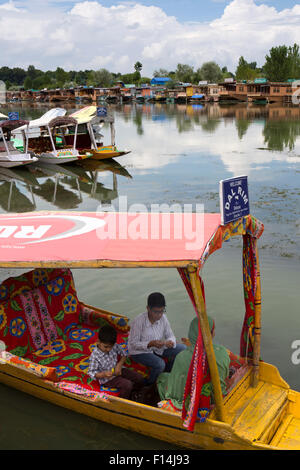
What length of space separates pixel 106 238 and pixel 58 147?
22.3 metres

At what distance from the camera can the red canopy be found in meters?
4.11

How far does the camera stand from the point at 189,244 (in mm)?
4141

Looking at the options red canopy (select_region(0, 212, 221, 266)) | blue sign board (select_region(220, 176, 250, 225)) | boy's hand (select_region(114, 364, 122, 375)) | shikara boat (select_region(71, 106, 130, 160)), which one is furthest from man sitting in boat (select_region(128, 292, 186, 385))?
shikara boat (select_region(71, 106, 130, 160))

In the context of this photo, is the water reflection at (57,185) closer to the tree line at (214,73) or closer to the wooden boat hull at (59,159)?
the wooden boat hull at (59,159)

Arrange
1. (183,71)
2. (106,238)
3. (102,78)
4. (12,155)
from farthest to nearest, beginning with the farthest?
(102,78) → (183,71) → (12,155) → (106,238)

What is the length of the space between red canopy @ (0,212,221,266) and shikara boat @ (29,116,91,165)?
59.2ft

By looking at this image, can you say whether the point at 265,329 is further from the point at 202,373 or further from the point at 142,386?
the point at 202,373

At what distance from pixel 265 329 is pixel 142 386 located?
8.94 ft

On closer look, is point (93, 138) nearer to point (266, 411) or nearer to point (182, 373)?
point (182, 373)

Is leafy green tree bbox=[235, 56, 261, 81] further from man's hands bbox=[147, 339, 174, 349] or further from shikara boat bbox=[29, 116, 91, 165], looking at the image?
man's hands bbox=[147, 339, 174, 349]

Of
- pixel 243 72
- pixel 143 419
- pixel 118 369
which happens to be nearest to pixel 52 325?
pixel 118 369

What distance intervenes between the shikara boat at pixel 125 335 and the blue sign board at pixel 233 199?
0.11 metres

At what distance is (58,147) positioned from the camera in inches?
1015

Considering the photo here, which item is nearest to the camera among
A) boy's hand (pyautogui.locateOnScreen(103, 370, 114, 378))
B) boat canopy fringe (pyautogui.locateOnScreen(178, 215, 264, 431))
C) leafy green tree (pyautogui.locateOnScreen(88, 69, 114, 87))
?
boat canopy fringe (pyautogui.locateOnScreen(178, 215, 264, 431))
